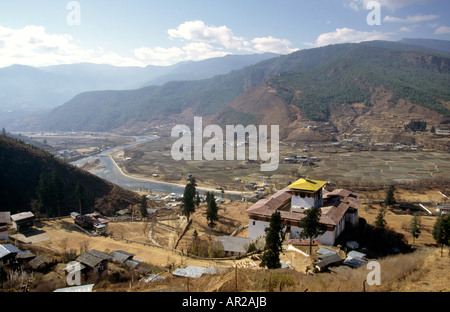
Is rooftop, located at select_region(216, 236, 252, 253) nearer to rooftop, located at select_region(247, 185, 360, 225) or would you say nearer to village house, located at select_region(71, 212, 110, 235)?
rooftop, located at select_region(247, 185, 360, 225)

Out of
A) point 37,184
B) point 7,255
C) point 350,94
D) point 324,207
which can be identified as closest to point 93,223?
point 7,255

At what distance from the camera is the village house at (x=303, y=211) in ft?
74.5

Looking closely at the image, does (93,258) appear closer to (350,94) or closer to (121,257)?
(121,257)

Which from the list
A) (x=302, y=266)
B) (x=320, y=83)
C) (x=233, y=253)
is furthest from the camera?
(x=320, y=83)

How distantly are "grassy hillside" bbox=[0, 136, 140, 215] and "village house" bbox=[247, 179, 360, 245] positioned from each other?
21.5m

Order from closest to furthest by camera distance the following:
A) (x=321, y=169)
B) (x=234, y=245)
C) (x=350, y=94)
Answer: (x=234, y=245) → (x=321, y=169) → (x=350, y=94)

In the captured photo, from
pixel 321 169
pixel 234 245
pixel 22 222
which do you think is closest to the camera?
pixel 234 245

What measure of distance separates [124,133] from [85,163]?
279 ft

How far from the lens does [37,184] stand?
37.2 metres

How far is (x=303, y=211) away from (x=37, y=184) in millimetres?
33709

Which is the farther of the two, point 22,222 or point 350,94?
point 350,94

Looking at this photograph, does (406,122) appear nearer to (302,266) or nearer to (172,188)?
(172,188)

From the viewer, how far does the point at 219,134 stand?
12262 cm
